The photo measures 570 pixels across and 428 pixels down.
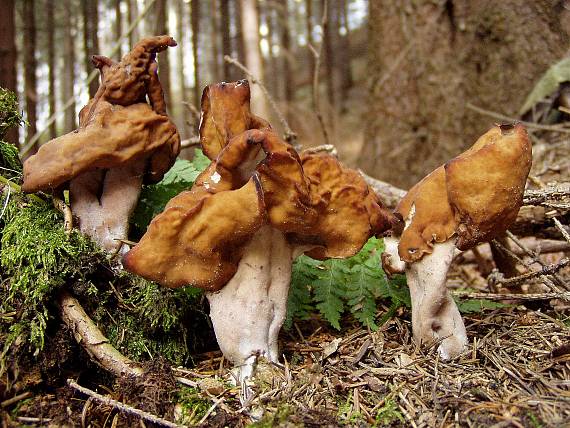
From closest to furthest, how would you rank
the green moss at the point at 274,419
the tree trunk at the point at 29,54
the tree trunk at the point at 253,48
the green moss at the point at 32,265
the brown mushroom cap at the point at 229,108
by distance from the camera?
1. the green moss at the point at 274,419
2. the green moss at the point at 32,265
3. the brown mushroom cap at the point at 229,108
4. the tree trunk at the point at 253,48
5. the tree trunk at the point at 29,54

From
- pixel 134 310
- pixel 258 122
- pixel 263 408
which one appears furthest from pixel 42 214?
pixel 263 408

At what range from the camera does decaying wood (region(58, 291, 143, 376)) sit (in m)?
2.17

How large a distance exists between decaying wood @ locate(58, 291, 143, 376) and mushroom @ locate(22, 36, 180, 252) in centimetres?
37

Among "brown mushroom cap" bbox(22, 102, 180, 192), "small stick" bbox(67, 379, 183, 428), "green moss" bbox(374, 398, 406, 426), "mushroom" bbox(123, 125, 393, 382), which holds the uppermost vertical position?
"brown mushroom cap" bbox(22, 102, 180, 192)

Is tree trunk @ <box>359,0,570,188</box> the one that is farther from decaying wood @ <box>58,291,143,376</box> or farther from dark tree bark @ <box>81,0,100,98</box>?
dark tree bark @ <box>81,0,100,98</box>

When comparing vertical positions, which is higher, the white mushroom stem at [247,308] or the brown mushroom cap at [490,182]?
the brown mushroom cap at [490,182]

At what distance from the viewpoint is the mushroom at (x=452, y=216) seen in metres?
2.10

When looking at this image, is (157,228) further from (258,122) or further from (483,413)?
(483,413)

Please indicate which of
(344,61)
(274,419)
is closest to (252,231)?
(274,419)

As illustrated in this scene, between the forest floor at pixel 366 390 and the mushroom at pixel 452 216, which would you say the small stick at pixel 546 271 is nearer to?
the forest floor at pixel 366 390

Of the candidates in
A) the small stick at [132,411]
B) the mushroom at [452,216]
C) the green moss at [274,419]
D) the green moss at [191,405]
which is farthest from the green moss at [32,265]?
the mushroom at [452,216]

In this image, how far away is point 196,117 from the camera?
402 cm

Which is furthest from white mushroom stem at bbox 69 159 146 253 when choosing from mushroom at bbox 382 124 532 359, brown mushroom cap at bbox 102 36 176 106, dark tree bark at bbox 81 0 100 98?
dark tree bark at bbox 81 0 100 98

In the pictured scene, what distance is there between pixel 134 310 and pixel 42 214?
69cm
